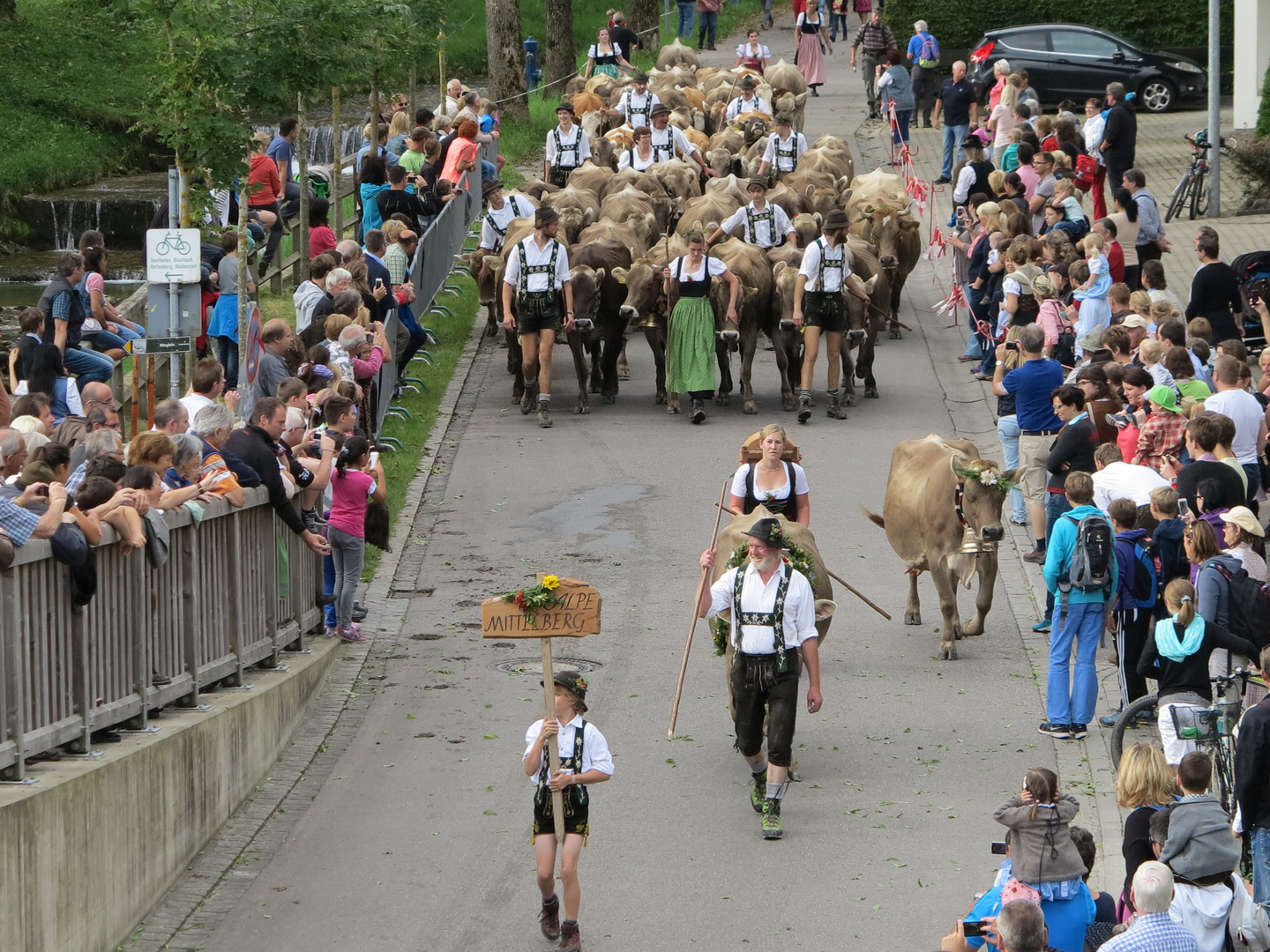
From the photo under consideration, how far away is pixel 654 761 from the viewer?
11.5 meters

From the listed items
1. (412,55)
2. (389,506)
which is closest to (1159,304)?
(389,506)

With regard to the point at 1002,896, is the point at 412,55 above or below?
above

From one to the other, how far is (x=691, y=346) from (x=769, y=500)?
7.20m

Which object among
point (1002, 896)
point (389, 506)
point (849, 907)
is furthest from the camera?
point (389, 506)

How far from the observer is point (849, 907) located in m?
9.48

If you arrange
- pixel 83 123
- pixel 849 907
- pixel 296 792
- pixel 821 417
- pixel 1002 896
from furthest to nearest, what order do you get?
pixel 83 123 → pixel 821 417 → pixel 296 792 → pixel 849 907 → pixel 1002 896

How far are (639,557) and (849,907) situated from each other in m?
6.51

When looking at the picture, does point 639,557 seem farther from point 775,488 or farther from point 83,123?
point 83,123

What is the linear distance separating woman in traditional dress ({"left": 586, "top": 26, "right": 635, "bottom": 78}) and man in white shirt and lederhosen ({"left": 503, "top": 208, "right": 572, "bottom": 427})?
1943 cm

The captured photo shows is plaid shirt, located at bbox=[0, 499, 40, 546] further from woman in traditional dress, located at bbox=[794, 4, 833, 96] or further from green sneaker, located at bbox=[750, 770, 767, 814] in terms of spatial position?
woman in traditional dress, located at bbox=[794, 4, 833, 96]

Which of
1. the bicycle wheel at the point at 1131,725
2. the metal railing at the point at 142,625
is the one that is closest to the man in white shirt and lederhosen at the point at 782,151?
the metal railing at the point at 142,625

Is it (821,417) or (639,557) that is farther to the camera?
(821,417)

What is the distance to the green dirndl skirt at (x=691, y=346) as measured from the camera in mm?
19469

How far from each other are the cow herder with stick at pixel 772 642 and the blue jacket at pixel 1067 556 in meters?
1.89
